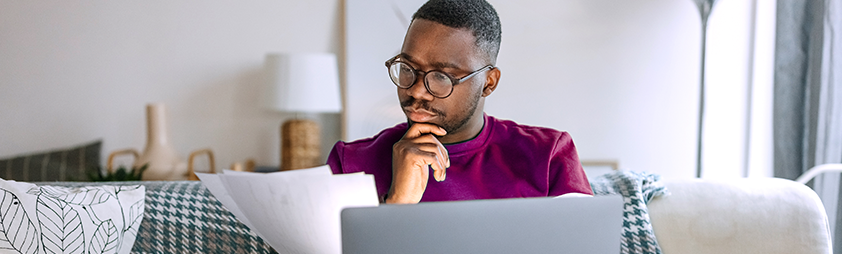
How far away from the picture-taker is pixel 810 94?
63.7 inches

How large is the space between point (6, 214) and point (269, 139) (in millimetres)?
1559

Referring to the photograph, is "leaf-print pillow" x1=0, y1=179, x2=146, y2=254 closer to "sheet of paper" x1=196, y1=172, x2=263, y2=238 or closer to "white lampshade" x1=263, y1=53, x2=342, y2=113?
"sheet of paper" x1=196, y1=172, x2=263, y2=238

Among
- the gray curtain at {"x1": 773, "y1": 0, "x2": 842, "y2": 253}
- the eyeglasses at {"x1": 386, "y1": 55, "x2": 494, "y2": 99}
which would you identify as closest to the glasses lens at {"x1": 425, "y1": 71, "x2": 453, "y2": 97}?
the eyeglasses at {"x1": 386, "y1": 55, "x2": 494, "y2": 99}

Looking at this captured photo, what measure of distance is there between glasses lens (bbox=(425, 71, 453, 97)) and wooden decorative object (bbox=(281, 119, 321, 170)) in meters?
1.53

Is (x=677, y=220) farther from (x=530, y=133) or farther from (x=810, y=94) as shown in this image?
(x=810, y=94)

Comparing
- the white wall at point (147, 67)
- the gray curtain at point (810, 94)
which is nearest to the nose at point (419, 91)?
the gray curtain at point (810, 94)

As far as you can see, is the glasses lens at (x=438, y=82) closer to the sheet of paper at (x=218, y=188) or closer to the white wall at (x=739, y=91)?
the sheet of paper at (x=218, y=188)

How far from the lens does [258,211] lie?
58 cm

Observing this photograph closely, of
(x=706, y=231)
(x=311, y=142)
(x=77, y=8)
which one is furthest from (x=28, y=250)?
(x=77, y=8)

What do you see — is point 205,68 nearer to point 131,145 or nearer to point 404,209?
point 131,145

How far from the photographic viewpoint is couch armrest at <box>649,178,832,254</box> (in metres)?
0.99

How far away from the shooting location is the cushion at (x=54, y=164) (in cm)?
213

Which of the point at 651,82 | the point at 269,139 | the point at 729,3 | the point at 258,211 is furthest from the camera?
the point at 269,139

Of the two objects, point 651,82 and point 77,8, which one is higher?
point 77,8
